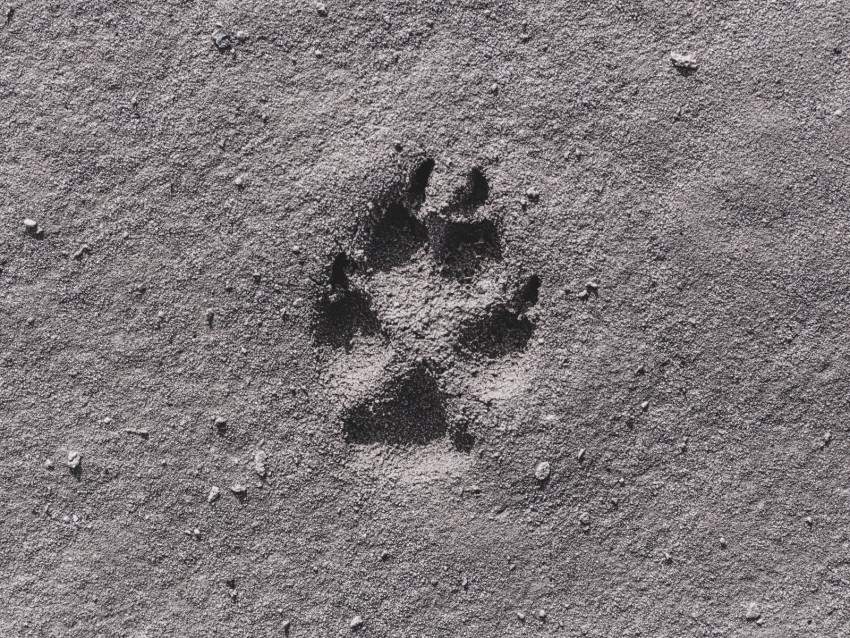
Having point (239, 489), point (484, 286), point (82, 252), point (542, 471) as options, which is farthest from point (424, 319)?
point (82, 252)

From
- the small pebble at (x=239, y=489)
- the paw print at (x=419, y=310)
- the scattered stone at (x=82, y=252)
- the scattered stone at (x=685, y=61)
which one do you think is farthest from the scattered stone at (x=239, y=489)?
the scattered stone at (x=685, y=61)

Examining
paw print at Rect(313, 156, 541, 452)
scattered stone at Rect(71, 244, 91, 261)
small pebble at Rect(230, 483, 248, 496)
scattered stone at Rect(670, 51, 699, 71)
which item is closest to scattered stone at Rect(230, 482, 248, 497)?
small pebble at Rect(230, 483, 248, 496)

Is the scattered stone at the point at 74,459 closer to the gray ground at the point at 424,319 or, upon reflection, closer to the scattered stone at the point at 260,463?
the gray ground at the point at 424,319

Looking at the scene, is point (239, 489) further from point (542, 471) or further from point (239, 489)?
point (542, 471)

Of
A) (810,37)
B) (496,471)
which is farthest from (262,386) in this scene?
(810,37)

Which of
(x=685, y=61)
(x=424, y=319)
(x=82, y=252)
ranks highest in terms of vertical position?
(x=685, y=61)

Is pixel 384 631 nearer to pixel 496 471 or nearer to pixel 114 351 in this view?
pixel 496 471

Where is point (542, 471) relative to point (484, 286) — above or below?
below
